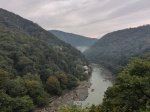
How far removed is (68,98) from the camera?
70.1 m

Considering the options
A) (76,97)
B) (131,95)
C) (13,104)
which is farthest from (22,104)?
(131,95)

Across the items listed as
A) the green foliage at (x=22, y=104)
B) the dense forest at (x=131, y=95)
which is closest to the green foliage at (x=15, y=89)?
the green foliage at (x=22, y=104)

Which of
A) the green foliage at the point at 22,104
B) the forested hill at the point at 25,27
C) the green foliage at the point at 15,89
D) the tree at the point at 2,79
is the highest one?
the forested hill at the point at 25,27

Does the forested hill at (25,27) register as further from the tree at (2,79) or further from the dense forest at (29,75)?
the tree at (2,79)

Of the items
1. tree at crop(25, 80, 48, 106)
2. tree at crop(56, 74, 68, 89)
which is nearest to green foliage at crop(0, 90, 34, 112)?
tree at crop(25, 80, 48, 106)

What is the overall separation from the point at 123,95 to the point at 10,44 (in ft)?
199

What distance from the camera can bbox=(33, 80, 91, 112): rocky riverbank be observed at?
6009cm

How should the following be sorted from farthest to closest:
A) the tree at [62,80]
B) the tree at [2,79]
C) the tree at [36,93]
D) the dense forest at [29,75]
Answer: the tree at [62,80]
the tree at [36,93]
the tree at [2,79]
the dense forest at [29,75]

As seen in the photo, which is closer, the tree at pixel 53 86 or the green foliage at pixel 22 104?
the green foliage at pixel 22 104

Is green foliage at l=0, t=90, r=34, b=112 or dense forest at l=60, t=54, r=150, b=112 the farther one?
green foliage at l=0, t=90, r=34, b=112

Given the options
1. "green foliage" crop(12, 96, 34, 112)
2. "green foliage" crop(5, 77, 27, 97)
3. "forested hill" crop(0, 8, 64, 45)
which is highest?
"forested hill" crop(0, 8, 64, 45)

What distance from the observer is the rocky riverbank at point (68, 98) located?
6009 centimetres

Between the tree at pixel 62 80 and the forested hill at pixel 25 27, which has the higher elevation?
the forested hill at pixel 25 27

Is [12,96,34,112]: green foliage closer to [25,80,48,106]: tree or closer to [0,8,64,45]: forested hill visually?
[25,80,48,106]: tree
